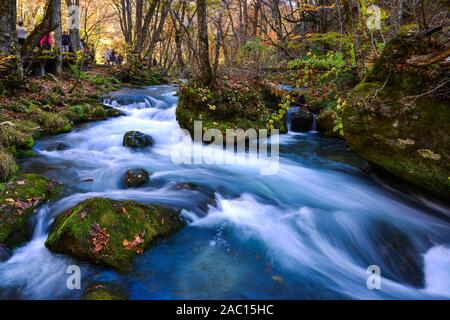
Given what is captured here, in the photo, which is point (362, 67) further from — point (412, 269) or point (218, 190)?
point (412, 269)

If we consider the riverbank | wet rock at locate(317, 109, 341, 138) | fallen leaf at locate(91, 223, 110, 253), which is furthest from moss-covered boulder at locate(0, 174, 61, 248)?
wet rock at locate(317, 109, 341, 138)

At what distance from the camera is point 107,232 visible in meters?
4.14

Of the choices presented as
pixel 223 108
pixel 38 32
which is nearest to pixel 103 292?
pixel 223 108

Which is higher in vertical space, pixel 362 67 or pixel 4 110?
pixel 362 67

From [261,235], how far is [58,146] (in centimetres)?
595

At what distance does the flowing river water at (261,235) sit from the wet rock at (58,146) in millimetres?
84

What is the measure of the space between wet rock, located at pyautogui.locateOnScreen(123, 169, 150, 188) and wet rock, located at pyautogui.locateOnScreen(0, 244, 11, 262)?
241 centimetres

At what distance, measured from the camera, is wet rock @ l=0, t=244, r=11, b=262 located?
4246 millimetres

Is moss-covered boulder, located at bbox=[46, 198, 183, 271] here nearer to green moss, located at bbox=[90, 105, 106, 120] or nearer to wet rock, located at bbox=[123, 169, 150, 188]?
wet rock, located at bbox=[123, 169, 150, 188]

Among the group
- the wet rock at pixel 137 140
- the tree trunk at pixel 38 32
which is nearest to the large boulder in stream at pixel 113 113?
the tree trunk at pixel 38 32

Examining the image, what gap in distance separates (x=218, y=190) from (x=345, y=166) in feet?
11.1

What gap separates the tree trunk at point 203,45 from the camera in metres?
8.63

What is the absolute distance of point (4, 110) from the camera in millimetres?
8969
